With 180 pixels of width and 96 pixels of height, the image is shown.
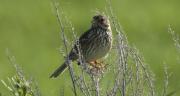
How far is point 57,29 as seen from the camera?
1705cm

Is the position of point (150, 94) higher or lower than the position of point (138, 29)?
higher

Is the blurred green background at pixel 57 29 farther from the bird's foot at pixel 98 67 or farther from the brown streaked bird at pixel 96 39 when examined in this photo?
the bird's foot at pixel 98 67

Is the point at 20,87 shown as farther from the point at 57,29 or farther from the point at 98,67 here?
the point at 57,29

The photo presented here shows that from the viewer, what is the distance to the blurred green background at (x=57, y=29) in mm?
15289

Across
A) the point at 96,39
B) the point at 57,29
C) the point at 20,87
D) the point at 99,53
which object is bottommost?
the point at 57,29

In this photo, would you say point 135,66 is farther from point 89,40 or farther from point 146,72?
point 89,40

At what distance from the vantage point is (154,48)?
639 inches

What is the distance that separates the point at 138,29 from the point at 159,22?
2.05 ft

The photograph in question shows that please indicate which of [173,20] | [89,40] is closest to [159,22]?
[173,20]

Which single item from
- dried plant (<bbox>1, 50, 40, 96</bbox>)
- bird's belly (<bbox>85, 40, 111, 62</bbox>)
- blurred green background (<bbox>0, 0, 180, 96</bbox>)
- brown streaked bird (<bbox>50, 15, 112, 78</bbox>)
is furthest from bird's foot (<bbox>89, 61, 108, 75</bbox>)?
blurred green background (<bbox>0, 0, 180, 96</bbox>)

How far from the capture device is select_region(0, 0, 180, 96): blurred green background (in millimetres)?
15289

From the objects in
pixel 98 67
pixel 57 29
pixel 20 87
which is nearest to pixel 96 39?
pixel 98 67

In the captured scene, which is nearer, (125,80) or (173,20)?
(125,80)

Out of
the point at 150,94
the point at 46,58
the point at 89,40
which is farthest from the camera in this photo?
the point at 46,58
